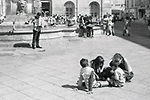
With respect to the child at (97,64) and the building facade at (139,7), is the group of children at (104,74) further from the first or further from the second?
the building facade at (139,7)

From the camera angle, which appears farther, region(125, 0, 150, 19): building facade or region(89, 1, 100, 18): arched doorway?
region(125, 0, 150, 19): building facade

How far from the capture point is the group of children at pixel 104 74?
18.6 ft

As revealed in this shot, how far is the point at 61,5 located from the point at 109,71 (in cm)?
3747

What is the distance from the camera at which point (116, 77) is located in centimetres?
604

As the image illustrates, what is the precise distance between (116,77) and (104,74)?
0.41m

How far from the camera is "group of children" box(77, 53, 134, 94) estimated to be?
566 cm

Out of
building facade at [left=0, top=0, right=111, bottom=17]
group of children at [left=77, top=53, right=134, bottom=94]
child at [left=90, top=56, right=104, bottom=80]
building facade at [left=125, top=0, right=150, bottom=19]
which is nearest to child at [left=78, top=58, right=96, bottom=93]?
group of children at [left=77, top=53, right=134, bottom=94]

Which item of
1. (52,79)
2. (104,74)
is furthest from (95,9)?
(104,74)

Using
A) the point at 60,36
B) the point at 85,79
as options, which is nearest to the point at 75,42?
the point at 60,36

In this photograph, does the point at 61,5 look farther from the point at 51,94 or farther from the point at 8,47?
the point at 51,94

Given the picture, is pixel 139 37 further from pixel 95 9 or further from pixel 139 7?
pixel 139 7

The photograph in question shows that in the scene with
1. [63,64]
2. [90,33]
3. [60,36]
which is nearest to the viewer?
[63,64]

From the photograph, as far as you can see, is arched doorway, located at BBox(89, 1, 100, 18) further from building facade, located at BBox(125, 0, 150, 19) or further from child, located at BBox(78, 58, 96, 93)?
child, located at BBox(78, 58, 96, 93)

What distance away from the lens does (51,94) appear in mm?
5527
